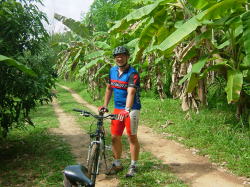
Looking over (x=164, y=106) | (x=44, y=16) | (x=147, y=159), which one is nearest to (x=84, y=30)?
(x=164, y=106)

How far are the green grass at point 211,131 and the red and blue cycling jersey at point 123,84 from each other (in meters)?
2.03

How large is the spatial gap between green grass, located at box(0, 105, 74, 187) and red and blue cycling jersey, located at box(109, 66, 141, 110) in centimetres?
159

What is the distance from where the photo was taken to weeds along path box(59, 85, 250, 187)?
4326mm

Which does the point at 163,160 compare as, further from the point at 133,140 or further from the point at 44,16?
the point at 44,16

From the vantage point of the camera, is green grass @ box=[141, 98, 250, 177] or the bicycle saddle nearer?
the bicycle saddle

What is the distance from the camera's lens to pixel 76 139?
23.7ft

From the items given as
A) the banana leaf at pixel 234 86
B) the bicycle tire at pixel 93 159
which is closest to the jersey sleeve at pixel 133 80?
the bicycle tire at pixel 93 159

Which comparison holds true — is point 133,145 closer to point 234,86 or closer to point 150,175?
point 150,175

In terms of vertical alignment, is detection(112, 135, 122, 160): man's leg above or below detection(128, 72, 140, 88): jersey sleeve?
below

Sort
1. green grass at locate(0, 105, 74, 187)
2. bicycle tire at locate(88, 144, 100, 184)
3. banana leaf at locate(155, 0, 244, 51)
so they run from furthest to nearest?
green grass at locate(0, 105, 74, 187) → banana leaf at locate(155, 0, 244, 51) → bicycle tire at locate(88, 144, 100, 184)

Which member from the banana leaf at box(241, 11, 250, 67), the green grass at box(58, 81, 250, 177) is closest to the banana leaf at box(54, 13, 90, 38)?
the green grass at box(58, 81, 250, 177)

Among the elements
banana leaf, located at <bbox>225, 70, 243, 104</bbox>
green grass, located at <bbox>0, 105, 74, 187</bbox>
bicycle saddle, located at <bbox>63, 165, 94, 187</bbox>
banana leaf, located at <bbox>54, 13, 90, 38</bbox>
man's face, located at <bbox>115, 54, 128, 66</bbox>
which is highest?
banana leaf, located at <bbox>54, 13, 90, 38</bbox>

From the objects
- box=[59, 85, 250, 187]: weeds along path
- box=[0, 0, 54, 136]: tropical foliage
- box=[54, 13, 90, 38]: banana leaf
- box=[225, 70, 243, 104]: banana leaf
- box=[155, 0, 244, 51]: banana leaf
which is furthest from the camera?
box=[54, 13, 90, 38]: banana leaf

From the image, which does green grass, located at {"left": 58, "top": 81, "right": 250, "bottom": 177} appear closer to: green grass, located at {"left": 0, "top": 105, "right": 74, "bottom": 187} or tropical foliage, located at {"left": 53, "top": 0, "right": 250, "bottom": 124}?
tropical foliage, located at {"left": 53, "top": 0, "right": 250, "bottom": 124}
